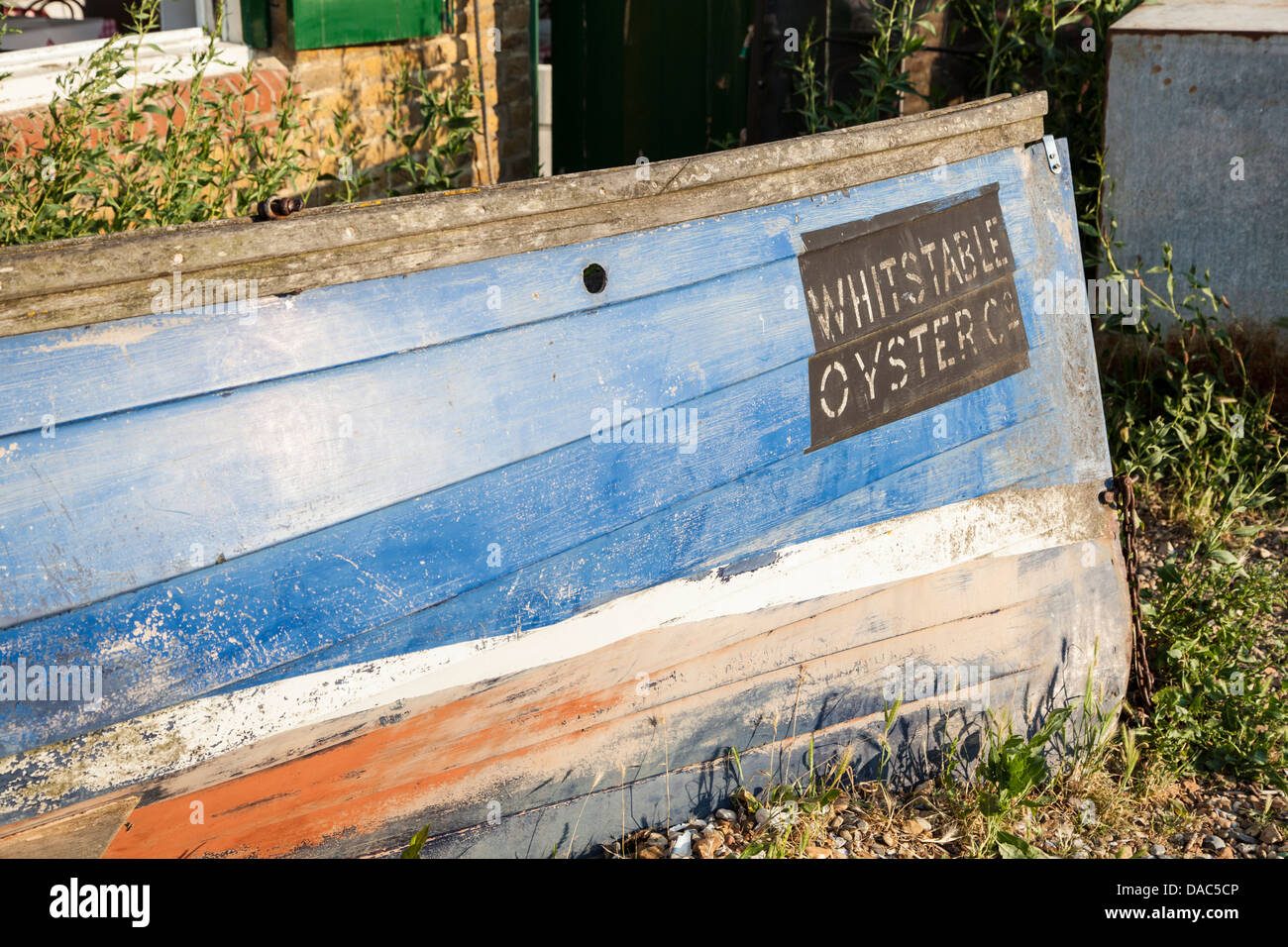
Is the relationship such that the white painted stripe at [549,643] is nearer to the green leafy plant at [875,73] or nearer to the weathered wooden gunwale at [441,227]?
the weathered wooden gunwale at [441,227]

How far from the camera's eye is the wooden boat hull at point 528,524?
1768 millimetres

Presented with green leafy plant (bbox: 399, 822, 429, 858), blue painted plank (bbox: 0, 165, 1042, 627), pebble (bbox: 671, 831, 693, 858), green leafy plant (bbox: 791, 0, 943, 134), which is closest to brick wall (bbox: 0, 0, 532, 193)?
green leafy plant (bbox: 791, 0, 943, 134)

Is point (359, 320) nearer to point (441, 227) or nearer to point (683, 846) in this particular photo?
point (441, 227)

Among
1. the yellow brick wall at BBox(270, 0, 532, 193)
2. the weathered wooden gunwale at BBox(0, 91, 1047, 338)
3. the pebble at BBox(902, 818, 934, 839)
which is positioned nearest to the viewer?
the weathered wooden gunwale at BBox(0, 91, 1047, 338)

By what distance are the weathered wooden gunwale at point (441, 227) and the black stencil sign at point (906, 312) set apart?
14 centimetres

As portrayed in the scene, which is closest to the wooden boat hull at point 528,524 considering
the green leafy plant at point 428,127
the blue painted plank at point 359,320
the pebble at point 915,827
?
the blue painted plank at point 359,320

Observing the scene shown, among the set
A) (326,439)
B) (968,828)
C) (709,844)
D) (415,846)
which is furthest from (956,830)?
(326,439)

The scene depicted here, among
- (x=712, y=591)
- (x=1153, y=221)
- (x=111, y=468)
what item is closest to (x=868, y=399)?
(x=712, y=591)

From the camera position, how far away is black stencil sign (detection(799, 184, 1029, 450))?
2.48 meters

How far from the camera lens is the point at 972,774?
9.54ft

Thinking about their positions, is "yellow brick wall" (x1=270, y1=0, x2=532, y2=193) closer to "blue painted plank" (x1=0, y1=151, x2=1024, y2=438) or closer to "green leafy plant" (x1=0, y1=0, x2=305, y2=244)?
"green leafy plant" (x1=0, y1=0, x2=305, y2=244)

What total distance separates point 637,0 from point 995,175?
127 inches

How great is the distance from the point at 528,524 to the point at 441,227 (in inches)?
22.3
